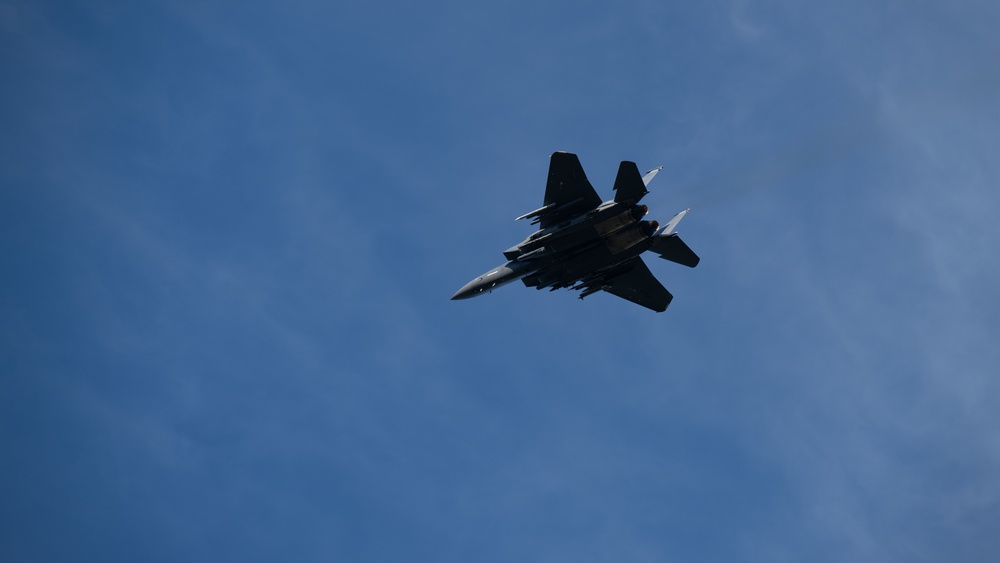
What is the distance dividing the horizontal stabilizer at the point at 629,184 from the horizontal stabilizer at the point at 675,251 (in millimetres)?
3908

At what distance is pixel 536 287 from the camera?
177ft

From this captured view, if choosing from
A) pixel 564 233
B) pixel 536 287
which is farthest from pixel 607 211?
pixel 536 287

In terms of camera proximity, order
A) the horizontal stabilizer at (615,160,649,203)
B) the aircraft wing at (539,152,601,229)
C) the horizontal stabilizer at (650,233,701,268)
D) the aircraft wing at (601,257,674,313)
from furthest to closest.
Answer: the aircraft wing at (601,257,674,313) → the horizontal stabilizer at (650,233,701,268) → the aircraft wing at (539,152,601,229) → the horizontal stabilizer at (615,160,649,203)

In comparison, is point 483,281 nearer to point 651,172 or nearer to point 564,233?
point 564,233

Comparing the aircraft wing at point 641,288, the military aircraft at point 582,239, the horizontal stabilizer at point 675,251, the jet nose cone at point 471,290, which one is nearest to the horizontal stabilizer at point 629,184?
the military aircraft at point 582,239

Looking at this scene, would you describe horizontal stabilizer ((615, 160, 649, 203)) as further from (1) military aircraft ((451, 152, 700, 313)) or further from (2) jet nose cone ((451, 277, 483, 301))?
(2) jet nose cone ((451, 277, 483, 301))

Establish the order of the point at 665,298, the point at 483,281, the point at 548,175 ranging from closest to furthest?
1. the point at 548,175
2. the point at 483,281
3. the point at 665,298

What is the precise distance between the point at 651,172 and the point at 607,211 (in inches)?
160

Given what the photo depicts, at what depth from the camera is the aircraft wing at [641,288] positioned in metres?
56.2

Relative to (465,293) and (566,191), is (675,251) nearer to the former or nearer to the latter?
(566,191)

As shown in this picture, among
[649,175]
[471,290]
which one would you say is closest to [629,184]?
[649,175]

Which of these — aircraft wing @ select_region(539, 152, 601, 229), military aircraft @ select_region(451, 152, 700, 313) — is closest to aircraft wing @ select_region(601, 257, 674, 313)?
military aircraft @ select_region(451, 152, 700, 313)

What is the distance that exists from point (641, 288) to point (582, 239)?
7554mm

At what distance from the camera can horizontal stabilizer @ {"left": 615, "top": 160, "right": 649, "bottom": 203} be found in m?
48.9
